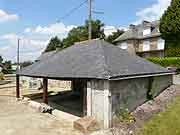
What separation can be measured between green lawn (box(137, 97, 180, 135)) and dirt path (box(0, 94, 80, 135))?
10.3ft

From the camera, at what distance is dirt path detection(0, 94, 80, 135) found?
10109mm

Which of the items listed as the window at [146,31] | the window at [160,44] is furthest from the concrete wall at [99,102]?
the window at [146,31]

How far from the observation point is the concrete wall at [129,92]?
10422 millimetres

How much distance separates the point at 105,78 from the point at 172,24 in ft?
73.9

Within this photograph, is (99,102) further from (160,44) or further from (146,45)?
(146,45)

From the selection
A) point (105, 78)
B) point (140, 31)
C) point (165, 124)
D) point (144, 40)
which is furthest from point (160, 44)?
point (105, 78)

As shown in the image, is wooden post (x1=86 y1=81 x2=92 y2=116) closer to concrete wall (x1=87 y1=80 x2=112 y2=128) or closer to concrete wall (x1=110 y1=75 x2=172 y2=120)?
concrete wall (x1=87 y1=80 x2=112 y2=128)

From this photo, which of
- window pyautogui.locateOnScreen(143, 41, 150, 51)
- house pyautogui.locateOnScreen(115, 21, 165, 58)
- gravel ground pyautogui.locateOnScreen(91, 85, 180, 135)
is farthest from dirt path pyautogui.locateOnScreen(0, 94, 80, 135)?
window pyautogui.locateOnScreen(143, 41, 150, 51)

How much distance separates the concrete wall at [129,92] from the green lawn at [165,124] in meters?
1.41

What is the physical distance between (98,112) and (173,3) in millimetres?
24845

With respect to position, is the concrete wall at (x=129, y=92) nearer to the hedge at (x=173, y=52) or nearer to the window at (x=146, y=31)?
the hedge at (x=173, y=52)

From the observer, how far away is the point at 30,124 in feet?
37.3

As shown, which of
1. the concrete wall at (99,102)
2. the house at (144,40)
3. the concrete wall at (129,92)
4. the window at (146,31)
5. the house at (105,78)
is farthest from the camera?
the window at (146,31)

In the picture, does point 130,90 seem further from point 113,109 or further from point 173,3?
point 173,3
